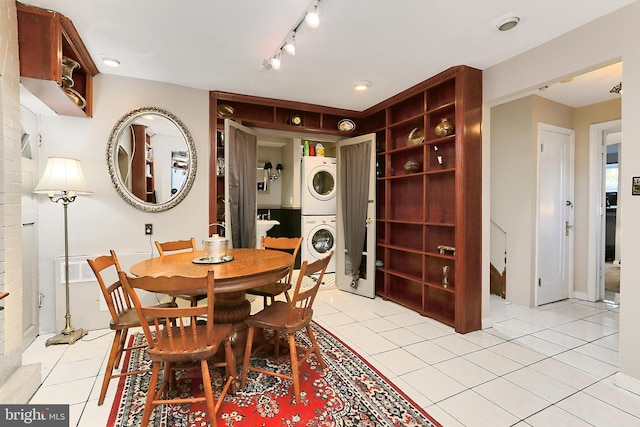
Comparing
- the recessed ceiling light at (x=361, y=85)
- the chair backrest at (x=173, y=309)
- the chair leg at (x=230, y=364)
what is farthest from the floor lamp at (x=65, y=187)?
the recessed ceiling light at (x=361, y=85)

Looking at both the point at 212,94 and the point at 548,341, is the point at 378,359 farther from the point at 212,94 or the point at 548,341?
the point at 212,94

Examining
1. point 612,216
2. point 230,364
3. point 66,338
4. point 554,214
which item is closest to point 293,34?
point 230,364

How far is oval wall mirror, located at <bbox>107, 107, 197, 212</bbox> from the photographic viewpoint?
3.00 m

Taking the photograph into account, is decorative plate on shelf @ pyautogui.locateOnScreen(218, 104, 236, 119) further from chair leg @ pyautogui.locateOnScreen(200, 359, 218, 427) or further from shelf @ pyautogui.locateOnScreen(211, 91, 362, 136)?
chair leg @ pyautogui.locateOnScreen(200, 359, 218, 427)

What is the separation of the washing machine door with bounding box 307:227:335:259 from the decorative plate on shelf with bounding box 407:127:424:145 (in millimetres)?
2260

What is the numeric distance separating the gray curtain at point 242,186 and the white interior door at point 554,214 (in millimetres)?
3361

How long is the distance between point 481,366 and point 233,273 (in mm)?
1888

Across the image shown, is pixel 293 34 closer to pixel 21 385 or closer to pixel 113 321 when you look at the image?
pixel 113 321

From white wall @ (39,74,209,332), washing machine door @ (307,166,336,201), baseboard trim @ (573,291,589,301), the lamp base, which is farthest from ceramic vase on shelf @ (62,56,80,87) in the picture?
baseboard trim @ (573,291,589,301)

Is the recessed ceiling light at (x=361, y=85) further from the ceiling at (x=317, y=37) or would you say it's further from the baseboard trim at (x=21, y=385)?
the baseboard trim at (x=21, y=385)

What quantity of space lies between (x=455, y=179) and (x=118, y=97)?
10.8ft

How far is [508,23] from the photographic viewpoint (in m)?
2.13

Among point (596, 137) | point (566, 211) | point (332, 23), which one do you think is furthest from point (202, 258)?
point (596, 137)

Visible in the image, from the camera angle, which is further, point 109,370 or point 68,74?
point 68,74
